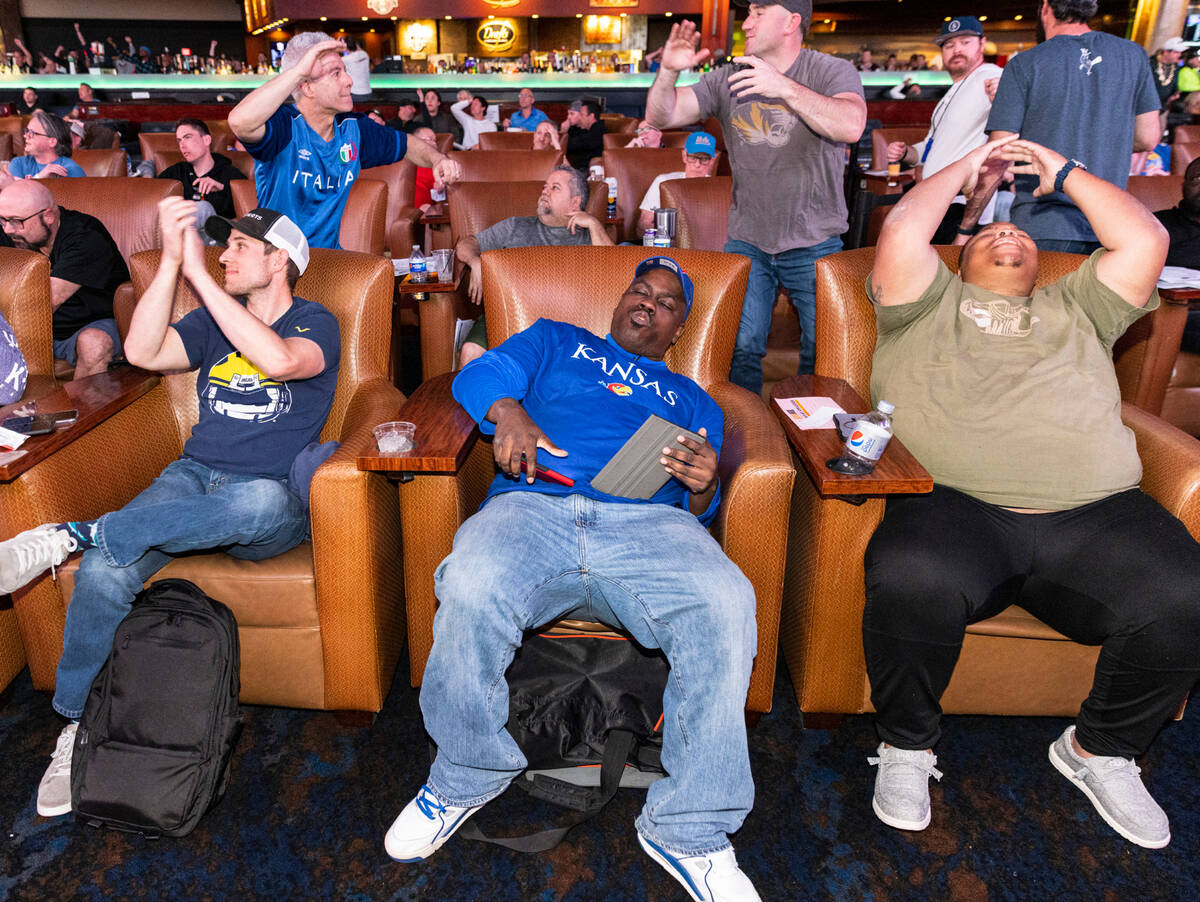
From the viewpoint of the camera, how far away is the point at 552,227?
3111mm

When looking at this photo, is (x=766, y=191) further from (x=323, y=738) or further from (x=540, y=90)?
(x=540, y=90)

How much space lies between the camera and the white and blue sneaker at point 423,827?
155 cm

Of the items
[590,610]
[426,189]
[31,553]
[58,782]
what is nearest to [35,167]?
[426,189]

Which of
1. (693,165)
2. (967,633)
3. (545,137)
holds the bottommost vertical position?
(967,633)

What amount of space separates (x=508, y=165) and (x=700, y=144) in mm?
1177

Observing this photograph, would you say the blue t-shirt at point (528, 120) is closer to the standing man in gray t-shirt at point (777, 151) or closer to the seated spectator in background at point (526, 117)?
the seated spectator in background at point (526, 117)

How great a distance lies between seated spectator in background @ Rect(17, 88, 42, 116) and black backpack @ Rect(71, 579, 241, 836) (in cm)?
1046

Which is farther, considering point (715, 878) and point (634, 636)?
point (634, 636)

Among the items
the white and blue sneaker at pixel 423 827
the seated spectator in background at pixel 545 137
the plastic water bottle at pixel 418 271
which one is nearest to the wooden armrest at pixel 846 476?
the white and blue sneaker at pixel 423 827

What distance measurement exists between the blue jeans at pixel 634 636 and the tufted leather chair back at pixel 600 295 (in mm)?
732

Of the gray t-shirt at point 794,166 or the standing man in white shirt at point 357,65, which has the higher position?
the standing man in white shirt at point 357,65

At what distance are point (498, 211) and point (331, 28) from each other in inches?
584

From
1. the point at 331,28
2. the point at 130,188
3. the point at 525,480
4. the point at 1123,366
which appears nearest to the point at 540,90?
the point at 331,28

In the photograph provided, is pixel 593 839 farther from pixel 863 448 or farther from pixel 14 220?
pixel 14 220
